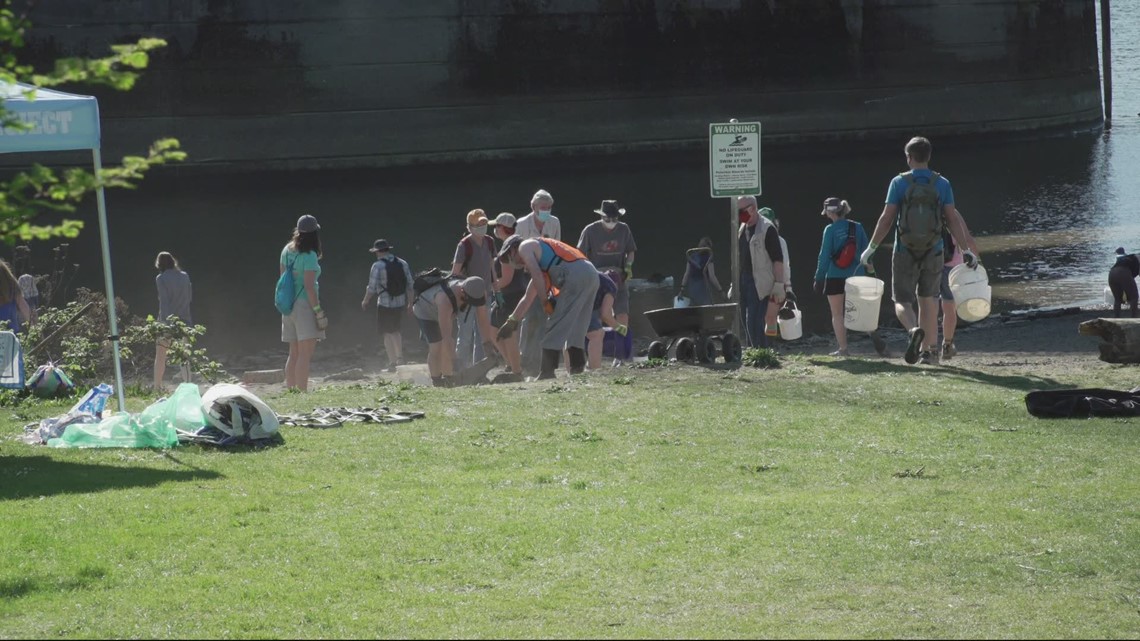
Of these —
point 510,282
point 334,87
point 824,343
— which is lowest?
point 824,343

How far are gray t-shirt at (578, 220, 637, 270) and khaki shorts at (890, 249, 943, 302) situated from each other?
10.7 ft

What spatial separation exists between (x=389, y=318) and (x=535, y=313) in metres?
2.28

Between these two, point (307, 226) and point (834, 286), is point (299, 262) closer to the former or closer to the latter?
point (307, 226)

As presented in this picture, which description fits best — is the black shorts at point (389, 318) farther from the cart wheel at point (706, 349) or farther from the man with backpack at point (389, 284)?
the cart wheel at point (706, 349)

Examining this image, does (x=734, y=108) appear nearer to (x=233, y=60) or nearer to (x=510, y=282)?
(x=233, y=60)

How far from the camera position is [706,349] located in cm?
1398

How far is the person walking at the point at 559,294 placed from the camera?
13.4m

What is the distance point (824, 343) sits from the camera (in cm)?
1917

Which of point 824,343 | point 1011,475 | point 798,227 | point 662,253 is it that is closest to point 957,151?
point 798,227

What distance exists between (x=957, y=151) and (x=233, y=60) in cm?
2570

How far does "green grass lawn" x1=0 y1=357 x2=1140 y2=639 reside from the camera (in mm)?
6324

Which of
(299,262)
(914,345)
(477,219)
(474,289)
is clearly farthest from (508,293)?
(914,345)

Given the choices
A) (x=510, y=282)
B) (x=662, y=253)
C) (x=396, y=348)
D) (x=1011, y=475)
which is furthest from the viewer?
(x=662, y=253)

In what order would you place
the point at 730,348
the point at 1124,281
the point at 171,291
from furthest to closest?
the point at 1124,281 → the point at 171,291 → the point at 730,348
